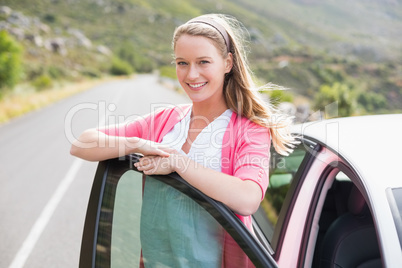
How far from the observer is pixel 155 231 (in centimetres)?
144

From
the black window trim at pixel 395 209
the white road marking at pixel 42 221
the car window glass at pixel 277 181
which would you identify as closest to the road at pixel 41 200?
the white road marking at pixel 42 221

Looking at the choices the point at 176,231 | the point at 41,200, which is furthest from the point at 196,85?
the point at 41,200

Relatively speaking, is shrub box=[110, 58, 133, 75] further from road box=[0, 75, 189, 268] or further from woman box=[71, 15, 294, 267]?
woman box=[71, 15, 294, 267]

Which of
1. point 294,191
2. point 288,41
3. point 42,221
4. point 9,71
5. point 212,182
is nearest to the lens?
point 212,182

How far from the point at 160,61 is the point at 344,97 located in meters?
90.7

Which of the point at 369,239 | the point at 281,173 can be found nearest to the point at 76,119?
the point at 281,173

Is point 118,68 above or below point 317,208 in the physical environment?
above

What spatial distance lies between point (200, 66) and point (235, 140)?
13.9 inches

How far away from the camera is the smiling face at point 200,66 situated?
1.65 m

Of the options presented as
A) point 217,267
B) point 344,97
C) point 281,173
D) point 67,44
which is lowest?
point 217,267

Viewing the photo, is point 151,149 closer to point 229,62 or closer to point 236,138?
point 236,138

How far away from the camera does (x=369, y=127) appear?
6.42 feet

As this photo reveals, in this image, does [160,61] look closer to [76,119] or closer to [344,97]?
[344,97]

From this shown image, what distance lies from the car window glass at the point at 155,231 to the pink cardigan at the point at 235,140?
0.06 meters
